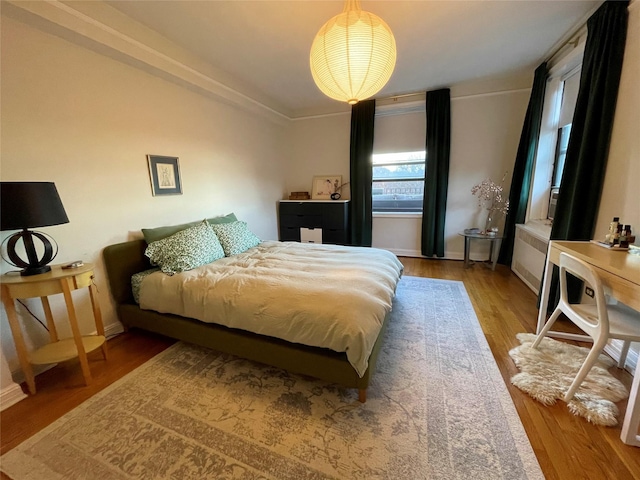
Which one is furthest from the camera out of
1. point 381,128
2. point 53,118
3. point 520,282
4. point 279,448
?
point 381,128

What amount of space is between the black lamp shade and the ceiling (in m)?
1.62

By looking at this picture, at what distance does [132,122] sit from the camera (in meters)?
2.33

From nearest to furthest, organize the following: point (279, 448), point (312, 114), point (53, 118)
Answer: point (279, 448)
point (53, 118)
point (312, 114)

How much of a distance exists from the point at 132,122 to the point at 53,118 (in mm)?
583

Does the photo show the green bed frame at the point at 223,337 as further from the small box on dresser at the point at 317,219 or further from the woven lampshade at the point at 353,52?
the small box on dresser at the point at 317,219

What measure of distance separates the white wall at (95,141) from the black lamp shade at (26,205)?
377mm

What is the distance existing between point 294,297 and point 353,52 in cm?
151

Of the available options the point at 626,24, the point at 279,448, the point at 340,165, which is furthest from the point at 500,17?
the point at 279,448

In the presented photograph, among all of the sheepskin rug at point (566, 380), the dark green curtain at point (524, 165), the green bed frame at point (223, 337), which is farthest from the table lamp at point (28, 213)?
the dark green curtain at point (524, 165)

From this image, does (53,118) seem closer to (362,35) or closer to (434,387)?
(362,35)

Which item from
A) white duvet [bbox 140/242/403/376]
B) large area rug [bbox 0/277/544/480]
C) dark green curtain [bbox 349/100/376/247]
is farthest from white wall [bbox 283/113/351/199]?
large area rug [bbox 0/277/544/480]

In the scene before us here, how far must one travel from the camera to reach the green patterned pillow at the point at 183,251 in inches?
85.0

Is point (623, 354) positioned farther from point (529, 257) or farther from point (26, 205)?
point (26, 205)

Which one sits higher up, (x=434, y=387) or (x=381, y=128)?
(x=381, y=128)
